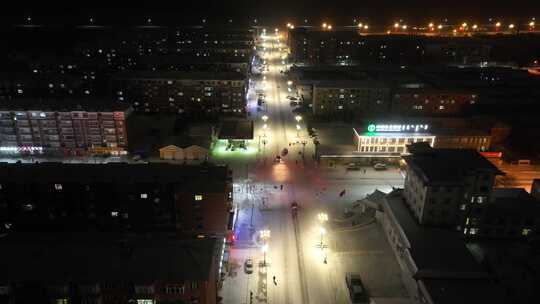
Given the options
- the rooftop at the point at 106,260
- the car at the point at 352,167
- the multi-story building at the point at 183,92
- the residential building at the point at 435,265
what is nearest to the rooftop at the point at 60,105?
the multi-story building at the point at 183,92

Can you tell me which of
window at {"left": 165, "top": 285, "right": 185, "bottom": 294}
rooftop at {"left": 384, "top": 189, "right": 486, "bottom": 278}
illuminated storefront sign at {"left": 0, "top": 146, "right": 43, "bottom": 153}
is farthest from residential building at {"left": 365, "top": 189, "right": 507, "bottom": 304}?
illuminated storefront sign at {"left": 0, "top": 146, "right": 43, "bottom": 153}

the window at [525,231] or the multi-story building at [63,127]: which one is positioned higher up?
the multi-story building at [63,127]

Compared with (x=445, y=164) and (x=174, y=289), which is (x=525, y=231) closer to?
(x=445, y=164)

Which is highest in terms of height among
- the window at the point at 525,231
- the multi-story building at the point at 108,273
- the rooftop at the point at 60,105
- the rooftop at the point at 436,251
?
the rooftop at the point at 60,105

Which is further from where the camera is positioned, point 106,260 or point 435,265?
point 435,265

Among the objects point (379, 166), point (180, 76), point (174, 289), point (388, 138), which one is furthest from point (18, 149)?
point (388, 138)

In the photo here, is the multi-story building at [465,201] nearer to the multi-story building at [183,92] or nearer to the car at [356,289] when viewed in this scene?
the car at [356,289]
